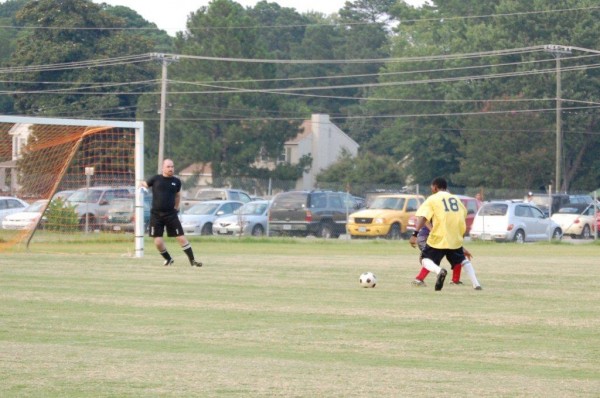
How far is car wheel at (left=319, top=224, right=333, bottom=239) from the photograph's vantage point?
45.9 meters

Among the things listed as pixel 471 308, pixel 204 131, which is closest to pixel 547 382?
pixel 471 308

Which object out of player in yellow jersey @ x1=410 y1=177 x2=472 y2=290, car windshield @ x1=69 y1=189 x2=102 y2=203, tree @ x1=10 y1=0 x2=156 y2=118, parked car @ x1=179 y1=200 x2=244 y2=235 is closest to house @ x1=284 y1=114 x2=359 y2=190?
tree @ x1=10 y1=0 x2=156 y2=118

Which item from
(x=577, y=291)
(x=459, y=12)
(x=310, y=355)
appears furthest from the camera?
(x=459, y=12)

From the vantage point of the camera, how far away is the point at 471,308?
15.3m

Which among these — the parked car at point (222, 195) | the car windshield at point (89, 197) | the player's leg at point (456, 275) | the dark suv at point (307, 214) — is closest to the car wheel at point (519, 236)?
the dark suv at point (307, 214)

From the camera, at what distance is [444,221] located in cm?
1811

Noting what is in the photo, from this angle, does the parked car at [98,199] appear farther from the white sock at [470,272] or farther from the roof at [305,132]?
the roof at [305,132]

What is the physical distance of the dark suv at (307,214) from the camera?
4525 centimetres

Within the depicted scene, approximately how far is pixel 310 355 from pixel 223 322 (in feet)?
8.74

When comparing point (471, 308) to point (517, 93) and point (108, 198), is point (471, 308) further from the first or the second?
point (517, 93)

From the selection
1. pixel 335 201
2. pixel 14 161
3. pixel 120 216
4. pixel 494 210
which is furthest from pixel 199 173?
pixel 14 161

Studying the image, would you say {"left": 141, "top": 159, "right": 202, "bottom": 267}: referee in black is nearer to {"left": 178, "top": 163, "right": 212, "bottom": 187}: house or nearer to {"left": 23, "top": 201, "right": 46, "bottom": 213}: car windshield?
{"left": 23, "top": 201, "right": 46, "bottom": 213}: car windshield

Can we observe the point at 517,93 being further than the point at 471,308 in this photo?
Yes

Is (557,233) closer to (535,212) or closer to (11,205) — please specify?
(535,212)
